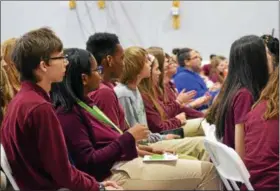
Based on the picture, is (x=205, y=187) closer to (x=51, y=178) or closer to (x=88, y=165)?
(x=88, y=165)

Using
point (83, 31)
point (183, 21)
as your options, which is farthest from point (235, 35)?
point (83, 31)

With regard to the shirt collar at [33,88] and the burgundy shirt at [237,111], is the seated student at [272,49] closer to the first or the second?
the burgundy shirt at [237,111]

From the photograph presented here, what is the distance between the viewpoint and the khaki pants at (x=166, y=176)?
2111 millimetres

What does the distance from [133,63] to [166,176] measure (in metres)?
0.92

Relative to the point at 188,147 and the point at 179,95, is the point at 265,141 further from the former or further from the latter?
the point at 179,95

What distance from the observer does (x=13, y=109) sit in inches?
62.2

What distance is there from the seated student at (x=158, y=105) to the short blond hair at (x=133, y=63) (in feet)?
0.83

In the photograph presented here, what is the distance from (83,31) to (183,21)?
1.53 m

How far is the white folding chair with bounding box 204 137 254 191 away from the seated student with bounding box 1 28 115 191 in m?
0.49

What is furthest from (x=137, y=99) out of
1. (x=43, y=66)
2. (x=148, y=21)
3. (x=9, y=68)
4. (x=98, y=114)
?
(x=148, y=21)

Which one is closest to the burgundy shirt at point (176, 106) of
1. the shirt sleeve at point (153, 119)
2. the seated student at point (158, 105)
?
the seated student at point (158, 105)

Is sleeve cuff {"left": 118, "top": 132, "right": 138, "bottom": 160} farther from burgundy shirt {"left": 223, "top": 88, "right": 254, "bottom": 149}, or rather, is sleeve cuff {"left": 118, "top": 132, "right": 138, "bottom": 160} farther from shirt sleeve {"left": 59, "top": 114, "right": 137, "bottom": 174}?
burgundy shirt {"left": 223, "top": 88, "right": 254, "bottom": 149}

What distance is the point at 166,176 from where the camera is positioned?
214 centimetres

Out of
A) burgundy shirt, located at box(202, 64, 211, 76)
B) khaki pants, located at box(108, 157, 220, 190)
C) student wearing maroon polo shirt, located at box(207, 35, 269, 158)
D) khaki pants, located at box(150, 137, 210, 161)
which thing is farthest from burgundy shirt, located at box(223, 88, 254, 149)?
burgundy shirt, located at box(202, 64, 211, 76)
